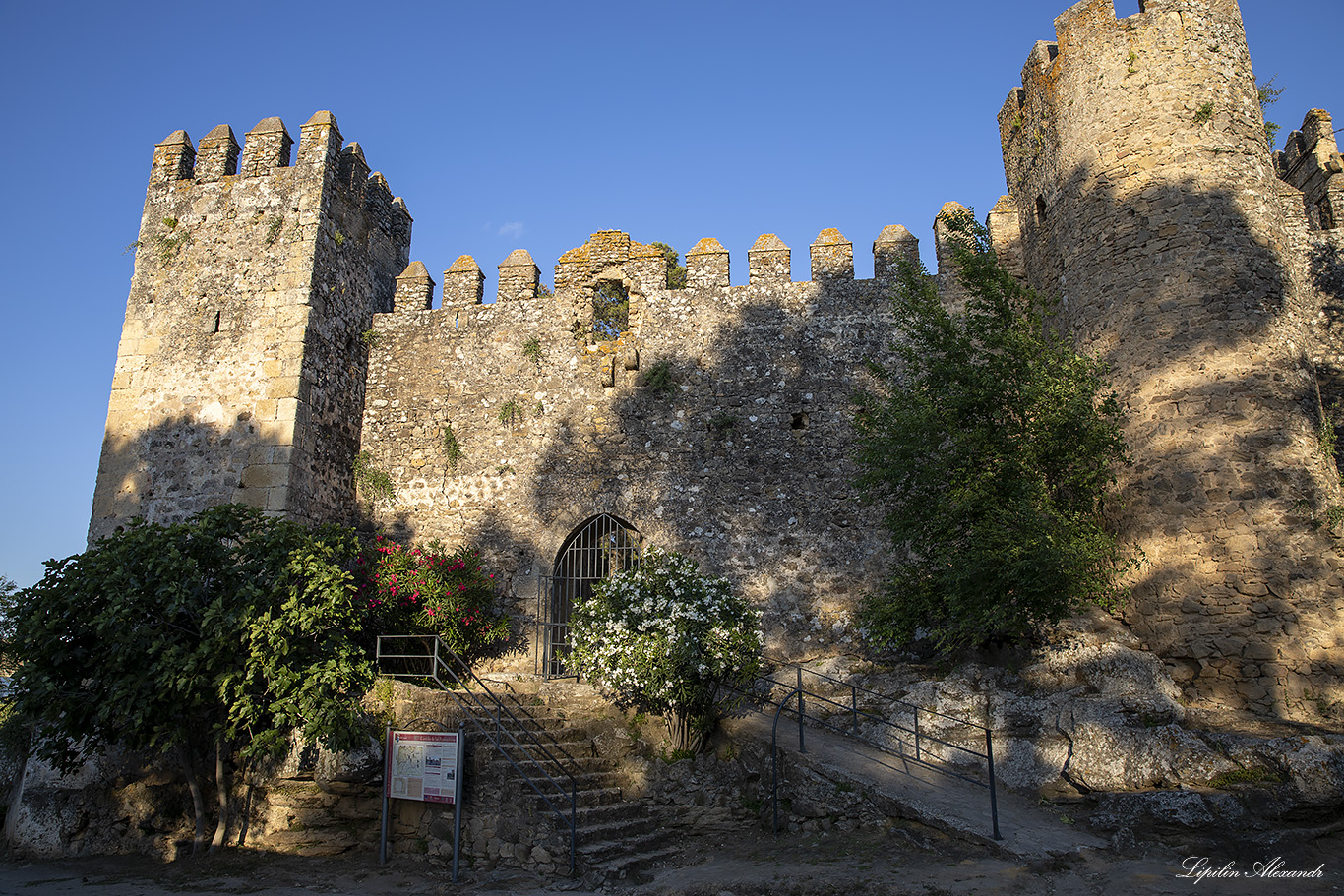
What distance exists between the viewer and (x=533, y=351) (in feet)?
46.1

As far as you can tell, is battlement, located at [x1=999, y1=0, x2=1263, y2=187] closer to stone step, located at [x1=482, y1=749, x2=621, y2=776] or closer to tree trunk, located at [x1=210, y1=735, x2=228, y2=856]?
stone step, located at [x1=482, y1=749, x2=621, y2=776]

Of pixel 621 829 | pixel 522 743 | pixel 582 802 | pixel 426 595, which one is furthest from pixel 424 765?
pixel 426 595

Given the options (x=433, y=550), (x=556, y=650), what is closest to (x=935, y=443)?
(x=556, y=650)

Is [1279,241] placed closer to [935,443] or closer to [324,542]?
[935,443]

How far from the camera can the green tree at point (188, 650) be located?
827 centimetres

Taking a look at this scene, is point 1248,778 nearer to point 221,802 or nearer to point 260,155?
point 221,802

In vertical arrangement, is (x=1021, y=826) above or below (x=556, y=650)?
below

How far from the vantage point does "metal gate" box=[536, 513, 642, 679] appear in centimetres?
1295

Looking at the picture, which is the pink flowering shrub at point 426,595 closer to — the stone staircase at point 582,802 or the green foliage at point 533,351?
the stone staircase at point 582,802

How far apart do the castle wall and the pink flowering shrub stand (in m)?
1.04

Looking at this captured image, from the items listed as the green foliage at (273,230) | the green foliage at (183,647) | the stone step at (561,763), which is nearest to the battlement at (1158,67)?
the stone step at (561,763)

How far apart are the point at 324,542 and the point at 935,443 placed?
744cm

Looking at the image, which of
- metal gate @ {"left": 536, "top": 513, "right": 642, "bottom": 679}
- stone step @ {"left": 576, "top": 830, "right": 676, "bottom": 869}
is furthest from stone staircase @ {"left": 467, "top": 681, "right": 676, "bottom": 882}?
metal gate @ {"left": 536, "top": 513, "right": 642, "bottom": 679}

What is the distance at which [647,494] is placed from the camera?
13.1 metres
